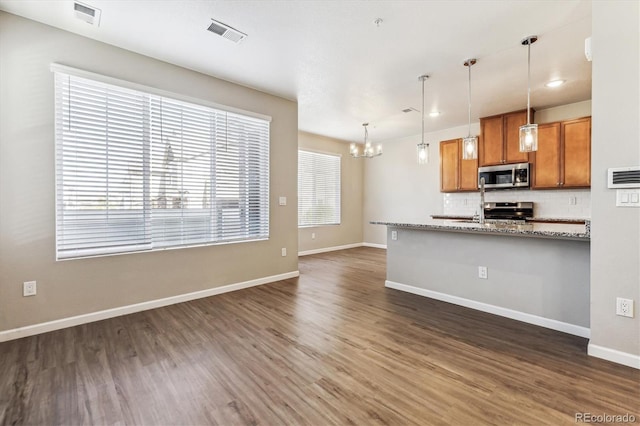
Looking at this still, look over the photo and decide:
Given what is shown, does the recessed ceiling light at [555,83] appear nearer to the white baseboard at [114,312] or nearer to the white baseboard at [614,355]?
the white baseboard at [614,355]

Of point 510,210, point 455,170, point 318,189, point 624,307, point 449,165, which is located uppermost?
point 449,165

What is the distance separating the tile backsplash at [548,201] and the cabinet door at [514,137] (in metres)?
0.69

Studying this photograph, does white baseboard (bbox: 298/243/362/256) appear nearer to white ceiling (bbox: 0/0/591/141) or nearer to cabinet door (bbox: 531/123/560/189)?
white ceiling (bbox: 0/0/591/141)

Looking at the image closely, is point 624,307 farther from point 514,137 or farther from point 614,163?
point 514,137

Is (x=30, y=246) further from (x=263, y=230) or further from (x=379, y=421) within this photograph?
(x=379, y=421)

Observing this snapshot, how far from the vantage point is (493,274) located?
3.13m

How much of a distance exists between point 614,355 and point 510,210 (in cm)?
362

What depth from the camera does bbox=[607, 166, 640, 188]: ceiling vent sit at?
6.65ft

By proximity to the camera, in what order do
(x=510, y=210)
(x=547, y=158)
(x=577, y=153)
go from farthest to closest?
(x=510, y=210), (x=547, y=158), (x=577, y=153)

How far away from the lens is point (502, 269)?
3061mm

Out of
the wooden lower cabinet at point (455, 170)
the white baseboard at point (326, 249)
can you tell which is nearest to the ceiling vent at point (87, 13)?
the white baseboard at point (326, 249)

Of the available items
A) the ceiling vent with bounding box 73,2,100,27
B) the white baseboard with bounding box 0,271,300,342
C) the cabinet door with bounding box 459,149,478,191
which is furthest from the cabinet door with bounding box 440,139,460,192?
Answer: the ceiling vent with bounding box 73,2,100,27

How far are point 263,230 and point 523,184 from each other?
4.45 metres

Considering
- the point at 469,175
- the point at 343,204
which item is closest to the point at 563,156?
the point at 469,175
